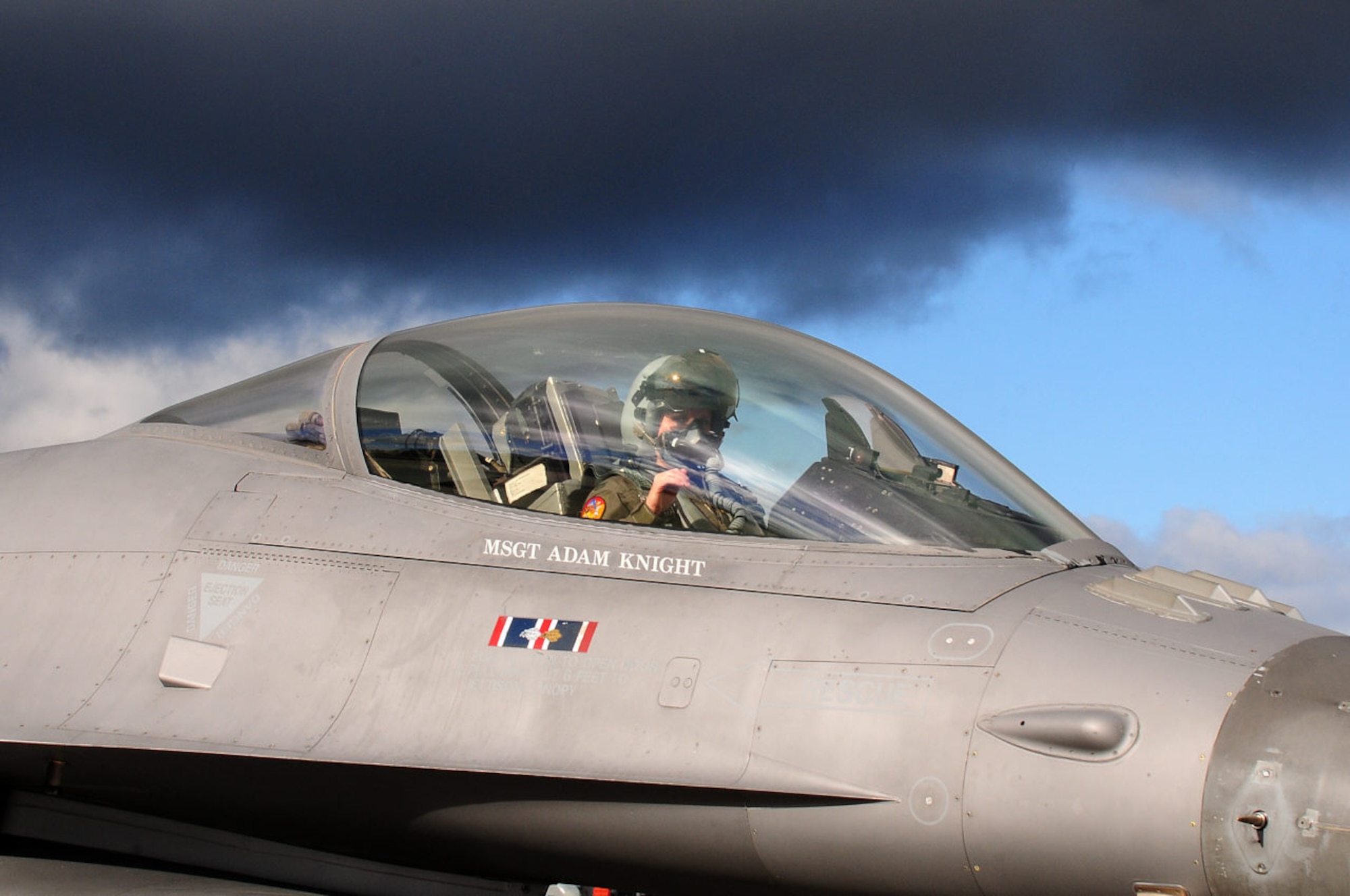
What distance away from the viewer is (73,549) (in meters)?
5.46

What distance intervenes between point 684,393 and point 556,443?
1.92 ft

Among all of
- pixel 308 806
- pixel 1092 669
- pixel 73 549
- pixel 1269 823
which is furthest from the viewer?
pixel 73 549

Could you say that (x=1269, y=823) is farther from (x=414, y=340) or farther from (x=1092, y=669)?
(x=414, y=340)

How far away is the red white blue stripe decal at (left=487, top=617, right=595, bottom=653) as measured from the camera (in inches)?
178

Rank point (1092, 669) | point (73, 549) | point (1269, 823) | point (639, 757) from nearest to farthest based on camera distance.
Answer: point (1269, 823)
point (1092, 669)
point (639, 757)
point (73, 549)

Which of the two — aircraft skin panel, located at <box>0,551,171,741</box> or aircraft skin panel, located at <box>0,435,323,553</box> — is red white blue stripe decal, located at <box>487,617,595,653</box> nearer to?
aircraft skin panel, located at <box>0,435,323,553</box>

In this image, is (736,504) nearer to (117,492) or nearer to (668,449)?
(668,449)

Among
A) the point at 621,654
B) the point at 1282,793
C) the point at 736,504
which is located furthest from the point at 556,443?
the point at 1282,793

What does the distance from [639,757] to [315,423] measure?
244 cm

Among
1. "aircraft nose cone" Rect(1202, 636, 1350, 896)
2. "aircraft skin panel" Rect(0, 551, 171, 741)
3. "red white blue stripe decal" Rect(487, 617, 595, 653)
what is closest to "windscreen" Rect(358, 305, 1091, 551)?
"red white blue stripe decal" Rect(487, 617, 595, 653)

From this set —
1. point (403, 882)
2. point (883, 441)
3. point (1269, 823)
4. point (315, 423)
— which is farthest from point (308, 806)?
point (1269, 823)

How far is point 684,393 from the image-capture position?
5074mm

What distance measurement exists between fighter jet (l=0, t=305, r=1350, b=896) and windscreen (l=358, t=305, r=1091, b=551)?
0.02 meters

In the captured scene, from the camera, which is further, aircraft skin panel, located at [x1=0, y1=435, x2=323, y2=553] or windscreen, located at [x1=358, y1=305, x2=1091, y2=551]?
aircraft skin panel, located at [x1=0, y1=435, x2=323, y2=553]
